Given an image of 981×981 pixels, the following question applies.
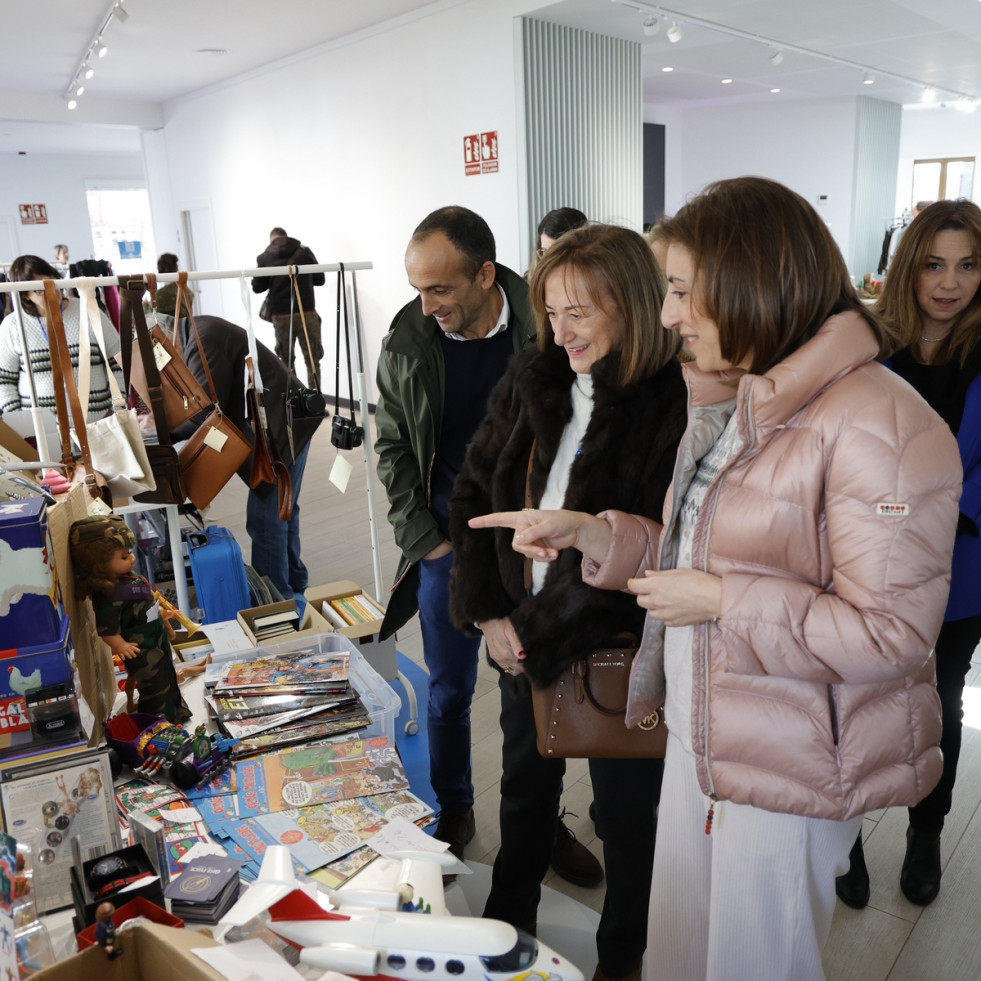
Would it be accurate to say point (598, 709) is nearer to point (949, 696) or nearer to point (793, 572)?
point (793, 572)

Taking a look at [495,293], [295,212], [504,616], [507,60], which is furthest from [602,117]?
[504,616]

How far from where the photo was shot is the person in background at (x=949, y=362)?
1.98 meters

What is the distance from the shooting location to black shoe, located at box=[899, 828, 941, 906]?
219 cm

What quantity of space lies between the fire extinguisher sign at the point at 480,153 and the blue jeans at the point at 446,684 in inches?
209

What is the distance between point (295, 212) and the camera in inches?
367

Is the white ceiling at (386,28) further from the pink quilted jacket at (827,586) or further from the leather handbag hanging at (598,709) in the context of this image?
the pink quilted jacket at (827,586)

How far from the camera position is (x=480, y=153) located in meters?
6.88

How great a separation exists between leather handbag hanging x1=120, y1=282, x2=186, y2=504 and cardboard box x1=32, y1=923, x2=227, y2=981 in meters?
2.05

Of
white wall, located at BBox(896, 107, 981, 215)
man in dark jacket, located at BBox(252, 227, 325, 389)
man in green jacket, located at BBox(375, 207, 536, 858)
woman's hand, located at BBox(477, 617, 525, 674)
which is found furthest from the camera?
white wall, located at BBox(896, 107, 981, 215)

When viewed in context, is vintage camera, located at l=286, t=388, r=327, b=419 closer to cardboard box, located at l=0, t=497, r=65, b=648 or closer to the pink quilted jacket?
cardboard box, located at l=0, t=497, r=65, b=648

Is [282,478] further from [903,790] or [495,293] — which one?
Answer: [903,790]

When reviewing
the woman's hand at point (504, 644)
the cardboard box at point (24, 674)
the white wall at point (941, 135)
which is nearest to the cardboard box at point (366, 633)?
the woman's hand at point (504, 644)

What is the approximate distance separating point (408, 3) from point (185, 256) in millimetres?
6396

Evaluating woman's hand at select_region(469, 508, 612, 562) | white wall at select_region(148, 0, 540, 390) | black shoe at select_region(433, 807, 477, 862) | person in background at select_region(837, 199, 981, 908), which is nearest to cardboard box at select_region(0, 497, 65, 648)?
woman's hand at select_region(469, 508, 612, 562)
